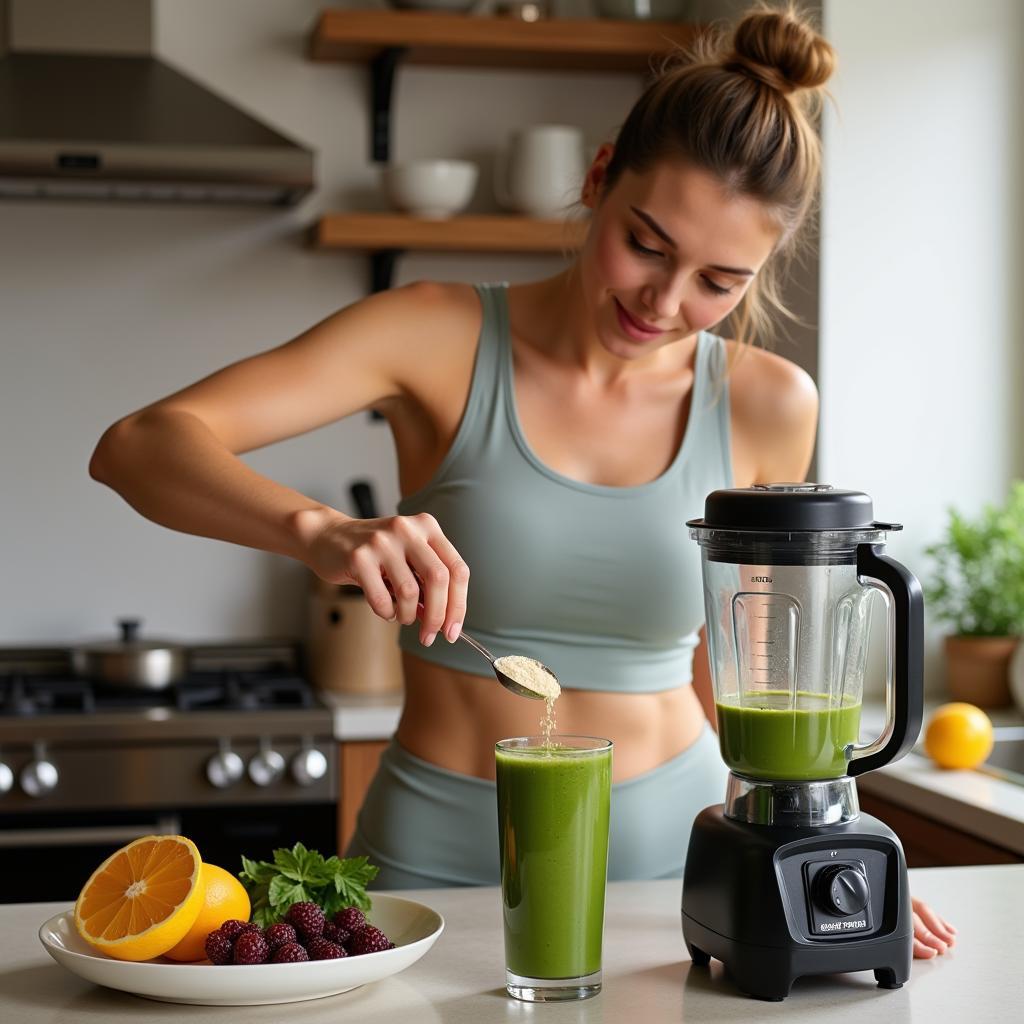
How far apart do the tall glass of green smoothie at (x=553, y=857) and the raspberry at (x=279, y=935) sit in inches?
6.0

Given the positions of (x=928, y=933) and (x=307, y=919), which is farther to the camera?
(x=928, y=933)

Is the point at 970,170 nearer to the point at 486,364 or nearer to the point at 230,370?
the point at 486,364

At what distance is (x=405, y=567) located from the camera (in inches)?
40.4

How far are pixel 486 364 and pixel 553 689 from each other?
48 centimetres

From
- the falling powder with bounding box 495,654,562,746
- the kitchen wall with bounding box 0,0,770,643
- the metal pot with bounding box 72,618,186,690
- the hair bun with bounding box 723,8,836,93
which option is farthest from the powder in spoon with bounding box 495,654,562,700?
the kitchen wall with bounding box 0,0,770,643

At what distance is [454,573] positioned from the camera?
103 centimetres

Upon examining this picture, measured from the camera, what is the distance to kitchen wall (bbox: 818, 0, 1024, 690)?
8.70 feet

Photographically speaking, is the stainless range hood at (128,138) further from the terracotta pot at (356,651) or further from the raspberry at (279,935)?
the raspberry at (279,935)

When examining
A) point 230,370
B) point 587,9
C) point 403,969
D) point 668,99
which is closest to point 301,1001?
point 403,969

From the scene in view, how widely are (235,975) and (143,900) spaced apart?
11 centimetres

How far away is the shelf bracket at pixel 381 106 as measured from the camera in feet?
9.90

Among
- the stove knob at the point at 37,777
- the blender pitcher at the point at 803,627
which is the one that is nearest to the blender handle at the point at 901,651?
the blender pitcher at the point at 803,627

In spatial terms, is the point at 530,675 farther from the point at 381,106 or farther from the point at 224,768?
the point at 381,106

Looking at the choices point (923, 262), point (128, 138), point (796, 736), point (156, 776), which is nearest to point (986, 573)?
point (923, 262)
